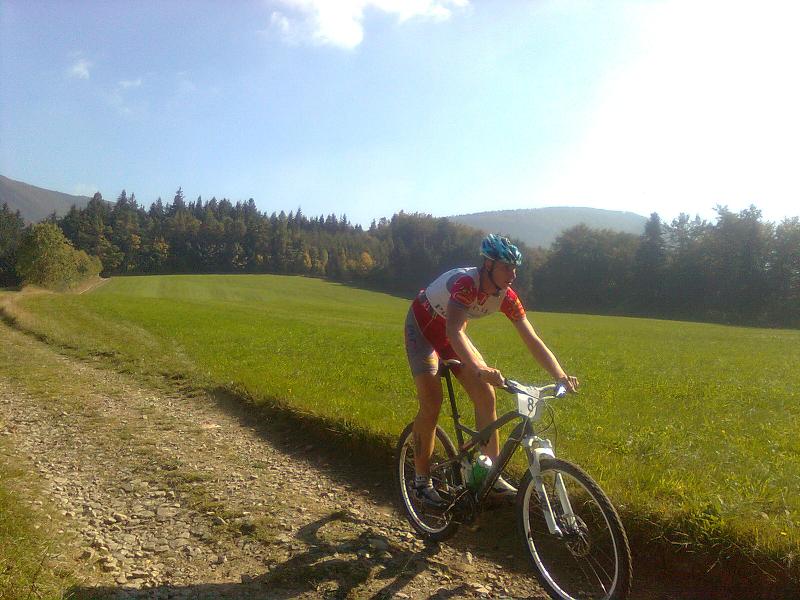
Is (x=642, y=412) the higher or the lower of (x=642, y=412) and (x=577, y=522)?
the lower

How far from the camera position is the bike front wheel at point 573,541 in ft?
10.4

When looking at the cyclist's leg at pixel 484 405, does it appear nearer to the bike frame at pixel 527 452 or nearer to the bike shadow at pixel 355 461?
the bike frame at pixel 527 452

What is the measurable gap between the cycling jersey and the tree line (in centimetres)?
7098

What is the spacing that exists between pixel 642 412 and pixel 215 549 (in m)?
7.71

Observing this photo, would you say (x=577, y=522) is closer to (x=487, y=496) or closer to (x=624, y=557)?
(x=624, y=557)

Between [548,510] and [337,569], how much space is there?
1.58m

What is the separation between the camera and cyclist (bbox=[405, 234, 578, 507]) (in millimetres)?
3977

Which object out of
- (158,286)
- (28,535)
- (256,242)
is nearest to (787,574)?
(28,535)

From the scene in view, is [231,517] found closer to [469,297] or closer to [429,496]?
[429,496]

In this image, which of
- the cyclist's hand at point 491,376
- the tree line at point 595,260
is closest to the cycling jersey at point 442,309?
the cyclist's hand at point 491,376

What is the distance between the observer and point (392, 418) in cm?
702

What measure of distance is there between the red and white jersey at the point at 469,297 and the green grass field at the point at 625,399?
6.21 ft

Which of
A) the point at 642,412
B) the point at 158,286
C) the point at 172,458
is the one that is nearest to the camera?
the point at 172,458

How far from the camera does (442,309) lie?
440 centimetres
